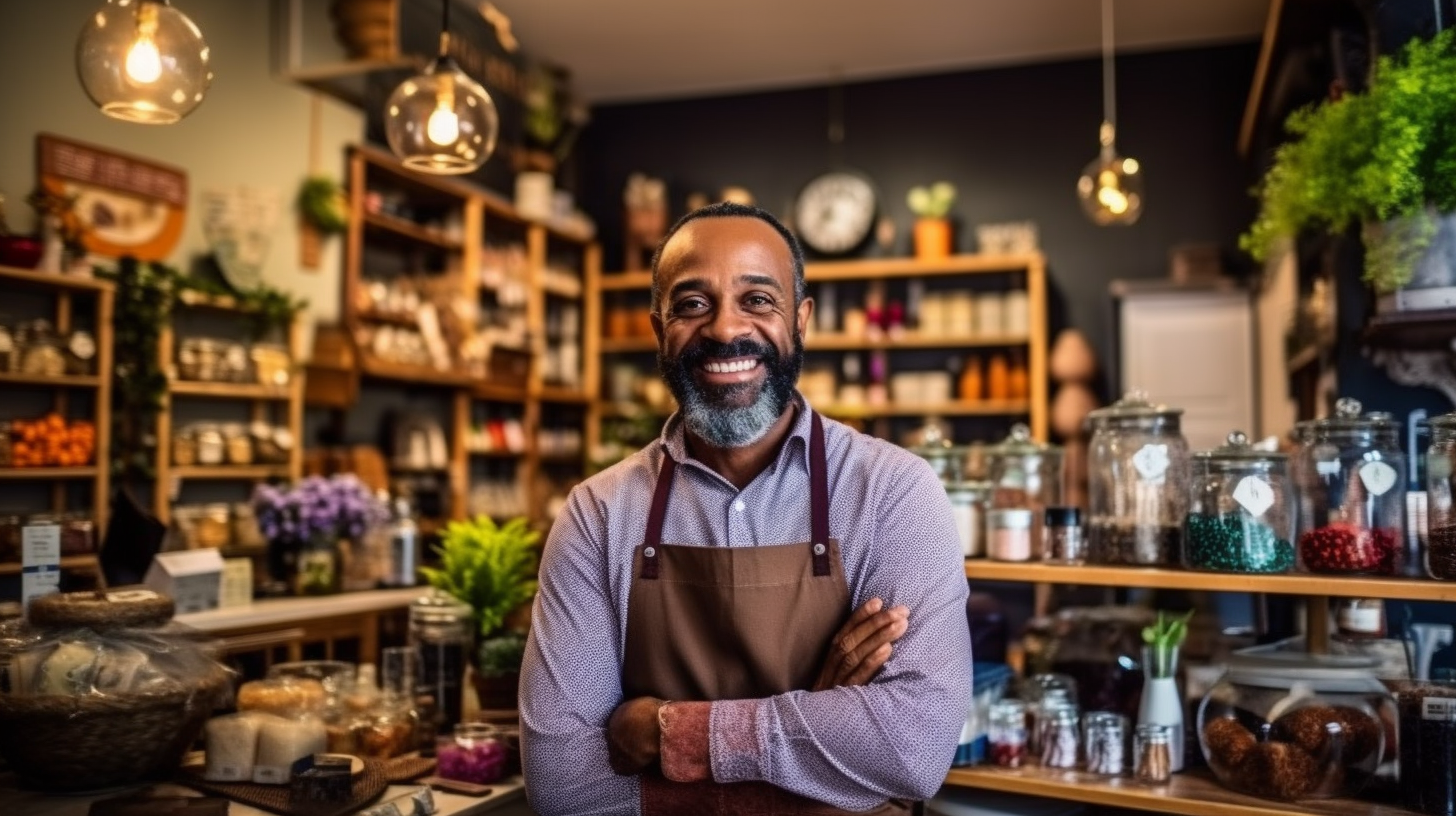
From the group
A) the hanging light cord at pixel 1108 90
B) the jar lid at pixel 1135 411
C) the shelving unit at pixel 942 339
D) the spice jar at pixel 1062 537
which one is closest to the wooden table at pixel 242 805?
the spice jar at pixel 1062 537

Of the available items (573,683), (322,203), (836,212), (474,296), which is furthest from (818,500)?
(836,212)

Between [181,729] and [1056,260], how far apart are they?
18.4 feet

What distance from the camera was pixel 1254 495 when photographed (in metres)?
2.34

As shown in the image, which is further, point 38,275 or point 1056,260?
point 1056,260

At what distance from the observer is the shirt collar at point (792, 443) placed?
2.08 m

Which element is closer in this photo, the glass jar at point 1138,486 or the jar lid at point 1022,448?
the glass jar at point 1138,486

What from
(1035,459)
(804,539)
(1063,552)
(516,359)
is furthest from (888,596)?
(516,359)

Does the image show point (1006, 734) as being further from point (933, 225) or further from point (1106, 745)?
point (933, 225)

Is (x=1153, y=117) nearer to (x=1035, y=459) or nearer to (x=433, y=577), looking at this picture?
(x=1035, y=459)

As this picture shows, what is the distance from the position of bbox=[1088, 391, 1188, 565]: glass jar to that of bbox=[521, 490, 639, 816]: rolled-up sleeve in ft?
3.58

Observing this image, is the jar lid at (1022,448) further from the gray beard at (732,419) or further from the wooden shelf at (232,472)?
the wooden shelf at (232,472)

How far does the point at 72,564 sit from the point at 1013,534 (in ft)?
7.43

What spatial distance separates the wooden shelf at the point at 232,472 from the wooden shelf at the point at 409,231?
4.14ft

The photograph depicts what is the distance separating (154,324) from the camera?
4.50m
